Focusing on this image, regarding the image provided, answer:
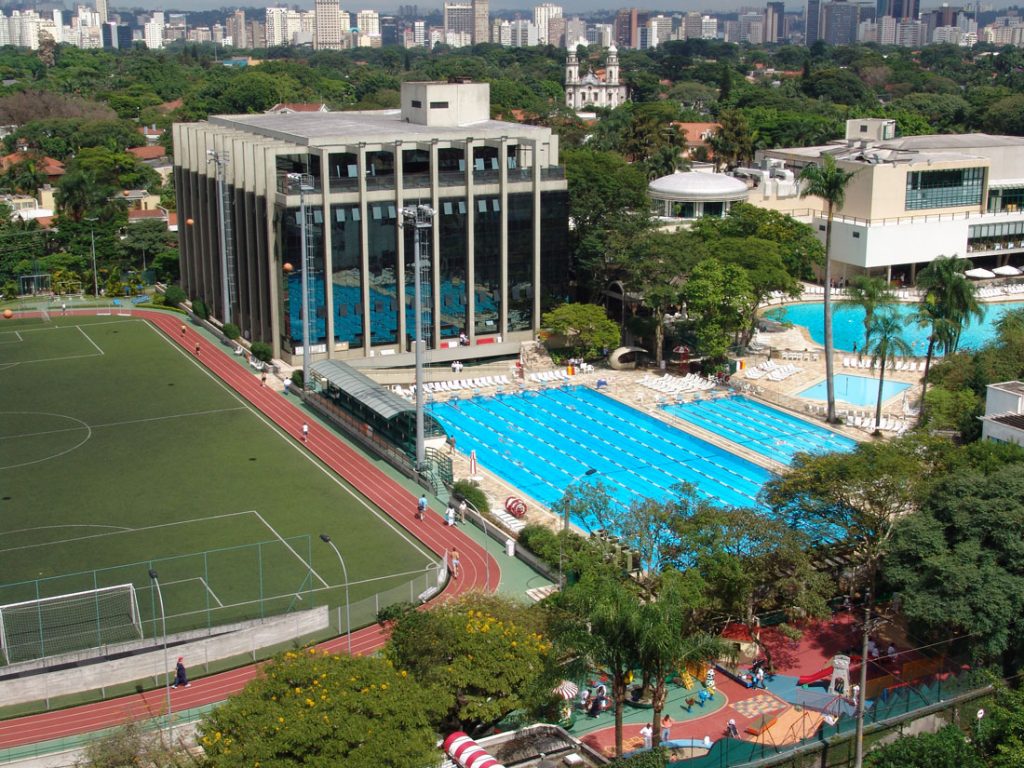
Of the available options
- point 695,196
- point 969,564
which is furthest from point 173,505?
point 695,196

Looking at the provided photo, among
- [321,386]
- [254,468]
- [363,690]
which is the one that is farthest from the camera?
[321,386]

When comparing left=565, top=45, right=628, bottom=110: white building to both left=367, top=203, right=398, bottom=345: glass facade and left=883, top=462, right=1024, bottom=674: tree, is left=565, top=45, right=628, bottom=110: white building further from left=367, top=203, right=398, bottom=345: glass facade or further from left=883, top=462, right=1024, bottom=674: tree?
left=883, top=462, right=1024, bottom=674: tree

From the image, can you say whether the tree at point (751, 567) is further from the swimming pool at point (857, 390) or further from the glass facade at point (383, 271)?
the glass facade at point (383, 271)

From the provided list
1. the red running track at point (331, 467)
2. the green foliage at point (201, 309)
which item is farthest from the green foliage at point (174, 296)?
the red running track at point (331, 467)

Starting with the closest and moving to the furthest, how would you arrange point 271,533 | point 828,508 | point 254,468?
1. point 828,508
2. point 271,533
3. point 254,468

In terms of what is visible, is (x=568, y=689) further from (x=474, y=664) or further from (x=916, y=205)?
(x=916, y=205)

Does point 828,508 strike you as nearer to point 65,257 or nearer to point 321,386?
point 321,386

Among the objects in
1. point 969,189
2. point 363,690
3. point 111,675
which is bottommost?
point 111,675

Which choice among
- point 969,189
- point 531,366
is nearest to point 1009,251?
point 969,189
